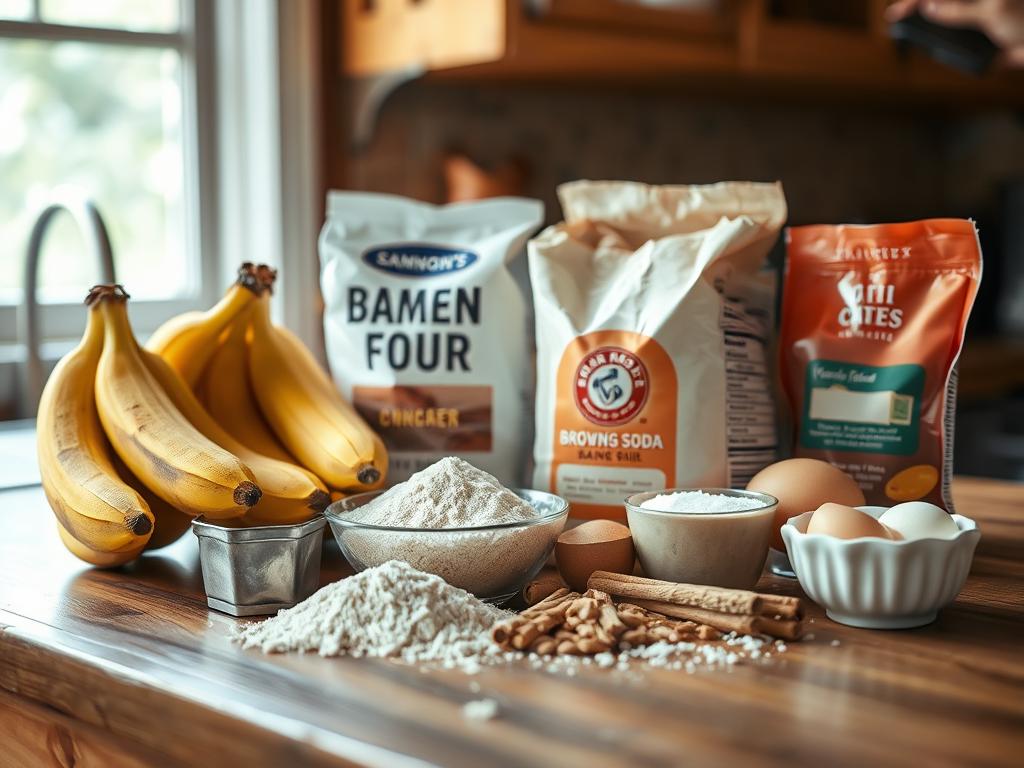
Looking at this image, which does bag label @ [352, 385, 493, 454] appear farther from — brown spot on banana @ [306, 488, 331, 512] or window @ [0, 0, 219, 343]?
window @ [0, 0, 219, 343]

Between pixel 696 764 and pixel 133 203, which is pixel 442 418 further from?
pixel 133 203

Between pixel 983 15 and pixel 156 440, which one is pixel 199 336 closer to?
pixel 156 440

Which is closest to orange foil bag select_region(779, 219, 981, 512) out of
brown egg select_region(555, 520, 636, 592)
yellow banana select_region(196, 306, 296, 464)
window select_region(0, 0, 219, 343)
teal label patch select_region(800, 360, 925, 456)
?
teal label patch select_region(800, 360, 925, 456)

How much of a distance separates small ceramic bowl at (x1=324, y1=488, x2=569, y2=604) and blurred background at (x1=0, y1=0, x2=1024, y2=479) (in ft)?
3.14

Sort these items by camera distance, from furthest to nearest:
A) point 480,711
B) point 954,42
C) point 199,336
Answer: point 954,42 < point 199,336 < point 480,711

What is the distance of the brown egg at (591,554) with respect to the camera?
84cm

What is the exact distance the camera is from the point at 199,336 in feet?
3.45

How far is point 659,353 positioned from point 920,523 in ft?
0.98

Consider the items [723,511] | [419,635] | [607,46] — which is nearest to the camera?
[419,635]

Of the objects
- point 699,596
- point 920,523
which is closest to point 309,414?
point 699,596

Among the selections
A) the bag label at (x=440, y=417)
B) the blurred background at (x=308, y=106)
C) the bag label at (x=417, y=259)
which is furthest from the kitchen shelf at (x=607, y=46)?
the bag label at (x=440, y=417)

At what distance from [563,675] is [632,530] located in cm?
20

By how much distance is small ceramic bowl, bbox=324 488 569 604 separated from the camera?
0.79m

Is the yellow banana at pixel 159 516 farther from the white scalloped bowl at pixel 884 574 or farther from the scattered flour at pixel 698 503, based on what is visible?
the white scalloped bowl at pixel 884 574
